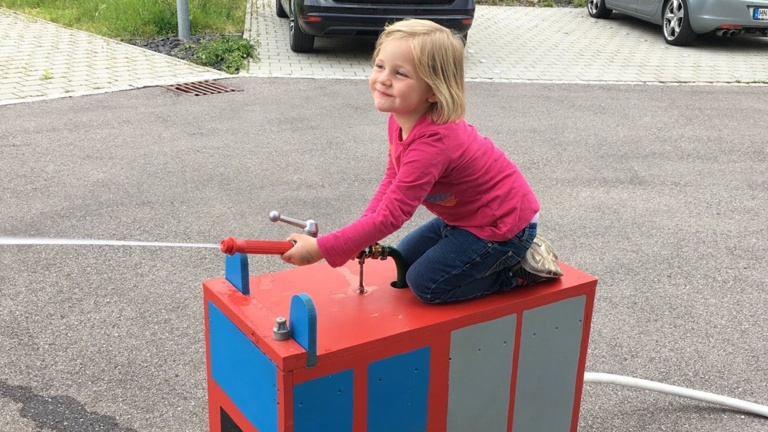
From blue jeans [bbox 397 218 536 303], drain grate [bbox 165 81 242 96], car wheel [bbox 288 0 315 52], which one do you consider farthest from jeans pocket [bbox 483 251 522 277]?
car wheel [bbox 288 0 315 52]

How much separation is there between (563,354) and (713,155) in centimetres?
430

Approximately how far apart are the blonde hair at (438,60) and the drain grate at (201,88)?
17.9 ft

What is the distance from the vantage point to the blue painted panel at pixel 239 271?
2.17 m

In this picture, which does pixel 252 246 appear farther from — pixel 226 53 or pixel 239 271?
pixel 226 53

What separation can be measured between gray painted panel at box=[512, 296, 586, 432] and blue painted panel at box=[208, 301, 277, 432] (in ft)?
2.60

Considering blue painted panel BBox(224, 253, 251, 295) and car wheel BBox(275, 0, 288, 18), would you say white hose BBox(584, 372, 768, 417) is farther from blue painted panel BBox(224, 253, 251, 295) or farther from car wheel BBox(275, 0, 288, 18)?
car wheel BBox(275, 0, 288, 18)

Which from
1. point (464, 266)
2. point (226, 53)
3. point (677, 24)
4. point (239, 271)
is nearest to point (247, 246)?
point (239, 271)

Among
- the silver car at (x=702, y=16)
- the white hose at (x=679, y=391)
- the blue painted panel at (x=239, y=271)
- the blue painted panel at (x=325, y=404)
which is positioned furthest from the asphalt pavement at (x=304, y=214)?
the silver car at (x=702, y=16)

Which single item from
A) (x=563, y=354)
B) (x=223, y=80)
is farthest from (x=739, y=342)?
(x=223, y=80)

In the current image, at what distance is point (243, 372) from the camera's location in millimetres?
2098

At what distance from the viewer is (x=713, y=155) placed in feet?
20.1

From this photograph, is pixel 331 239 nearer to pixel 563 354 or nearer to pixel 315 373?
pixel 315 373

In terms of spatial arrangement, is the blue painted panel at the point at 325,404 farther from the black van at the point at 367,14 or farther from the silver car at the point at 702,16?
the silver car at the point at 702,16

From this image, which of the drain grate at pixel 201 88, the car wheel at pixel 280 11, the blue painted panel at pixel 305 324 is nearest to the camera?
the blue painted panel at pixel 305 324
